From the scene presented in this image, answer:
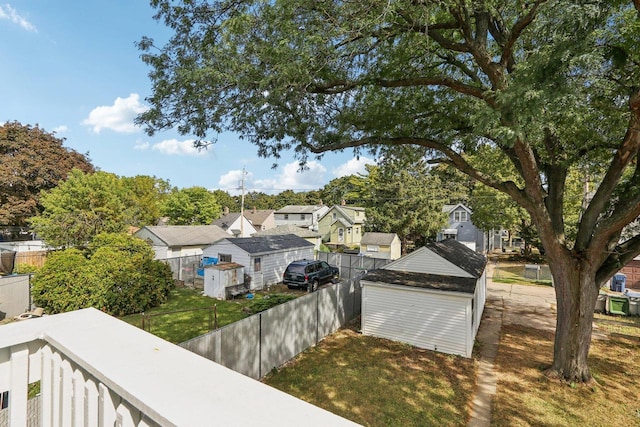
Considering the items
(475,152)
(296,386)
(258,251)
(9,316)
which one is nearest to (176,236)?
(258,251)

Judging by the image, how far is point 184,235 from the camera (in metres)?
23.3

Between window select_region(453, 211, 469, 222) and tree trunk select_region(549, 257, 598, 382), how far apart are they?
27877 millimetres

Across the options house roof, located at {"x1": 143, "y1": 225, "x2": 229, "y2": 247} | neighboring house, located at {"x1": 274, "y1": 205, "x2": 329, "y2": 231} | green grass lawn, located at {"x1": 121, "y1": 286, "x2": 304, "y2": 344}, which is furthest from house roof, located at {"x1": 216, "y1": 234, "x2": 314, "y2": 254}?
neighboring house, located at {"x1": 274, "y1": 205, "x2": 329, "y2": 231}

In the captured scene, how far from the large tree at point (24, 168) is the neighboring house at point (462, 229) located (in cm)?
3673

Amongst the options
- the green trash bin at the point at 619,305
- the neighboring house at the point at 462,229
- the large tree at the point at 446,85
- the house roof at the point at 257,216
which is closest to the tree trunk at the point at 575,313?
the large tree at the point at 446,85

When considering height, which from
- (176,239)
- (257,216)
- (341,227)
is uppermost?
(257,216)

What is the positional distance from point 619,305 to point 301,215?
3574cm

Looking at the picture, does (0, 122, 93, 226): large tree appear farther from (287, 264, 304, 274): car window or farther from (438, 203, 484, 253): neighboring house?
(438, 203, 484, 253): neighboring house

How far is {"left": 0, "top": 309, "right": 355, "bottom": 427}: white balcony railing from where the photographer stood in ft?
3.04

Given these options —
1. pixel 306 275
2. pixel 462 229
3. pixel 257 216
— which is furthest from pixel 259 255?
pixel 257 216

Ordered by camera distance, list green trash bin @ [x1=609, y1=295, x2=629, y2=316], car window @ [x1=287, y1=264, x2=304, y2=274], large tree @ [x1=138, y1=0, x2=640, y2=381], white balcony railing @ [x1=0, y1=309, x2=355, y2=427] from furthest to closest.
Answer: car window @ [x1=287, y1=264, x2=304, y2=274] → green trash bin @ [x1=609, y1=295, x2=629, y2=316] → large tree @ [x1=138, y1=0, x2=640, y2=381] → white balcony railing @ [x1=0, y1=309, x2=355, y2=427]

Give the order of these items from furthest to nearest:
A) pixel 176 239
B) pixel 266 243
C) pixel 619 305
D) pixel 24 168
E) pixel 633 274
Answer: pixel 24 168 → pixel 176 239 → pixel 266 243 → pixel 633 274 → pixel 619 305

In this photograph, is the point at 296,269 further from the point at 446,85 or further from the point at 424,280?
the point at 446,85

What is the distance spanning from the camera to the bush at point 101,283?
11734 millimetres
